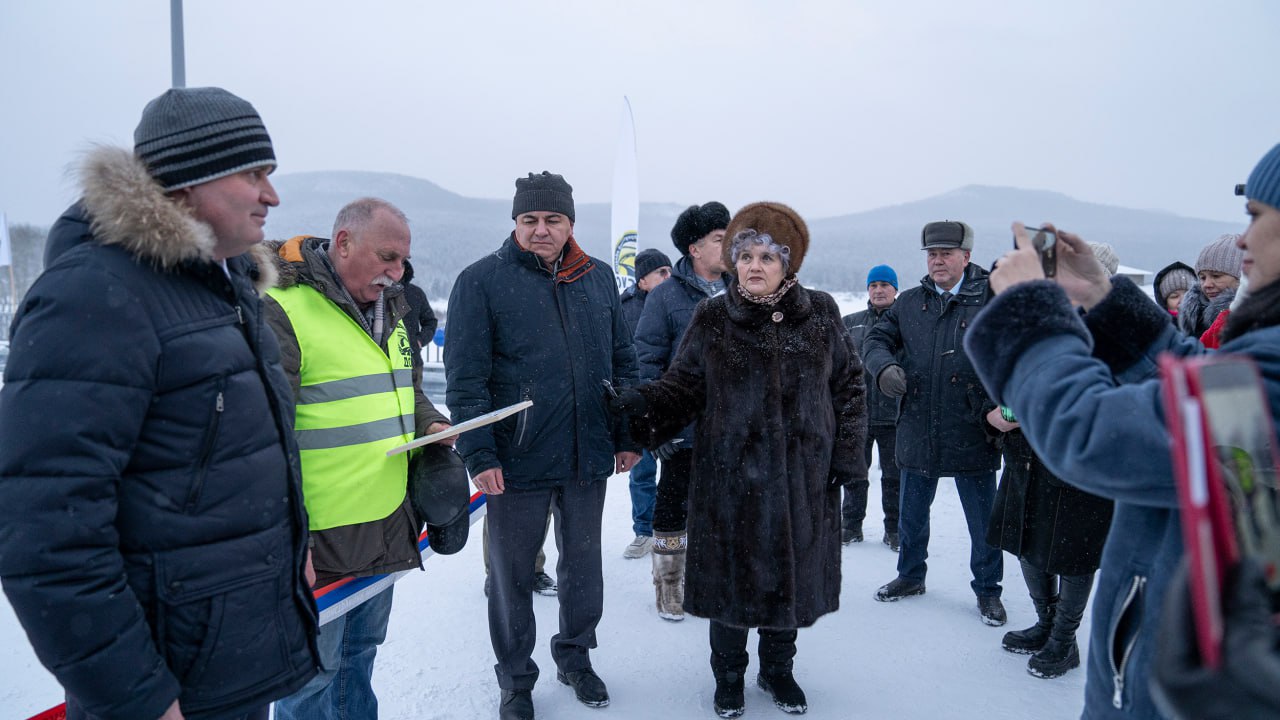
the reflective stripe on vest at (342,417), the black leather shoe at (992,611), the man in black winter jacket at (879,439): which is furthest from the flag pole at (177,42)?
the black leather shoe at (992,611)

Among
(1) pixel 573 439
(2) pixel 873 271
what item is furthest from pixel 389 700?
(2) pixel 873 271

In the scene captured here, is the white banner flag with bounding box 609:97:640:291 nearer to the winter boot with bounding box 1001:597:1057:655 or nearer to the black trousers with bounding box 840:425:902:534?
the black trousers with bounding box 840:425:902:534

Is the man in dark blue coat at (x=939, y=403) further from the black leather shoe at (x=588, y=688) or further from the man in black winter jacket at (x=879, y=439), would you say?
the black leather shoe at (x=588, y=688)

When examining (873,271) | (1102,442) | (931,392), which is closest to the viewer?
(1102,442)

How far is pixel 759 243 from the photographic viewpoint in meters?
2.78

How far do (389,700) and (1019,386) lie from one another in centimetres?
265

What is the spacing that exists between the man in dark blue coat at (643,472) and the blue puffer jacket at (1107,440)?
3.02m

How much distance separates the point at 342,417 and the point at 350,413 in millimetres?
26

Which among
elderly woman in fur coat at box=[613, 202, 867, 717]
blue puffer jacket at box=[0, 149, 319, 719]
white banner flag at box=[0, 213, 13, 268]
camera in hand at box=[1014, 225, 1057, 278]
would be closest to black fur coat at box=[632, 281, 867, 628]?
elderly woman in fur coat at box=[613, 202, 867, 717]

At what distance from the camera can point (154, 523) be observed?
127 cm

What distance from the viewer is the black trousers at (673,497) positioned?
137 inches

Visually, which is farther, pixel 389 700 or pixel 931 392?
pixel 931 392

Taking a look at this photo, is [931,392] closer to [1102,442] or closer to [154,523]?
[1102,442]

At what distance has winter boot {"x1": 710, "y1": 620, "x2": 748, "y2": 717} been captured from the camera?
279cm
